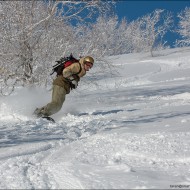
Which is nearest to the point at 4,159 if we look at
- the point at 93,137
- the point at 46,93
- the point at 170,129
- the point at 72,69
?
the point at 93,137

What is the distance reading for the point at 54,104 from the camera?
7.64m

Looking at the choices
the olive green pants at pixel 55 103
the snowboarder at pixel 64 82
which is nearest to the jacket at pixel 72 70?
the snowboarder at pixel 64 82

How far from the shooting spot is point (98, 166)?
362 cm

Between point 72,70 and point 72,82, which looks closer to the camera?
point 72,70

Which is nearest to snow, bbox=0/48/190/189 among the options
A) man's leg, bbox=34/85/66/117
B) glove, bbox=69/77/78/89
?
man's leg, bbox=34/85/66/117

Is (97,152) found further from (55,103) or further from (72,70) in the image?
(72,70)

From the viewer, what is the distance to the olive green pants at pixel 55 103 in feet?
24.9

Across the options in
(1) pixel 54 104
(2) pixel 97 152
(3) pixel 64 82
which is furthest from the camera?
(3) pixel 64 82

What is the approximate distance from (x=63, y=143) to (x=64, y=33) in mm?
6191

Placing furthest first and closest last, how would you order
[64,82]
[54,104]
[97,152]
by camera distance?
[64,82] → [54,104] → [97,152]

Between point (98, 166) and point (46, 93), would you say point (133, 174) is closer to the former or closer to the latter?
point (98, 166)

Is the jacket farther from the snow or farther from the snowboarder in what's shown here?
the snow

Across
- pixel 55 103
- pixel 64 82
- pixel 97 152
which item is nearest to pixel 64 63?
Answer: pixel 64 82

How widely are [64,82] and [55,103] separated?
524 millimetres
